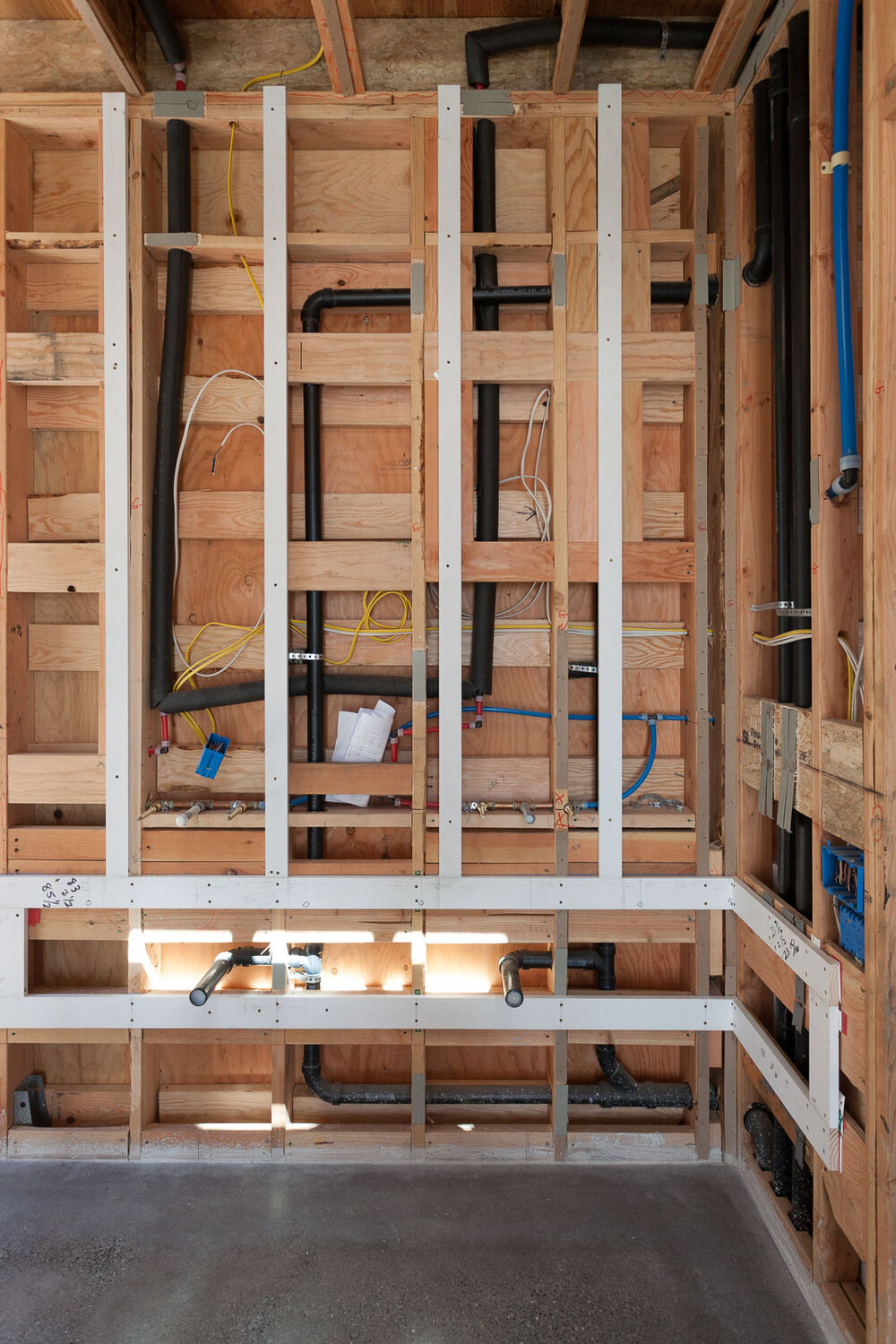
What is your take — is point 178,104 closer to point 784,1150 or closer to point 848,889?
point 848,889

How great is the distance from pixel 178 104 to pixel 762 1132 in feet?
10.9

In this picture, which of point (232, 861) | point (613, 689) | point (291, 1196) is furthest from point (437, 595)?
point (291, 1196)

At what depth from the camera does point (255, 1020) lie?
7.06ft

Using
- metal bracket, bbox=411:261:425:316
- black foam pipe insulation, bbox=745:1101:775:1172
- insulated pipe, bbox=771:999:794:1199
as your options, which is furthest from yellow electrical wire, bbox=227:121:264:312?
black foam pipe insulation, bbox=745:1101:775:1172

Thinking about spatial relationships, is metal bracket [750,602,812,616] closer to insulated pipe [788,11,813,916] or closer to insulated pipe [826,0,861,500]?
insulated pipe [788,11,813,916]

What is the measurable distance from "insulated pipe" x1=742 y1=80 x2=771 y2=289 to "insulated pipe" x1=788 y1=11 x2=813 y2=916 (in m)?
0.16

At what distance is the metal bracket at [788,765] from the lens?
1.80m

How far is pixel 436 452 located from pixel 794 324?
97 centimetres

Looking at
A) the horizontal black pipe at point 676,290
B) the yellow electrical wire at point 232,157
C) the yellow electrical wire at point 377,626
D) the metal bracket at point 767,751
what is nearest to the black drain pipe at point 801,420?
→ the metal bracket at point 767,751

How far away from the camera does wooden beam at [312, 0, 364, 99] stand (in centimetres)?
184

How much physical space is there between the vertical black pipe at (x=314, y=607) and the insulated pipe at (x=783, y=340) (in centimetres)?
129

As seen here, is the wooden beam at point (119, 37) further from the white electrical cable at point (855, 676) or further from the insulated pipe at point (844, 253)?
the white electrical cable at point (855, 676)

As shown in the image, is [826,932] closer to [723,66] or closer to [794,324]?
[794,324]

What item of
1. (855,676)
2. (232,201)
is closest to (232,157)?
(232,201)
